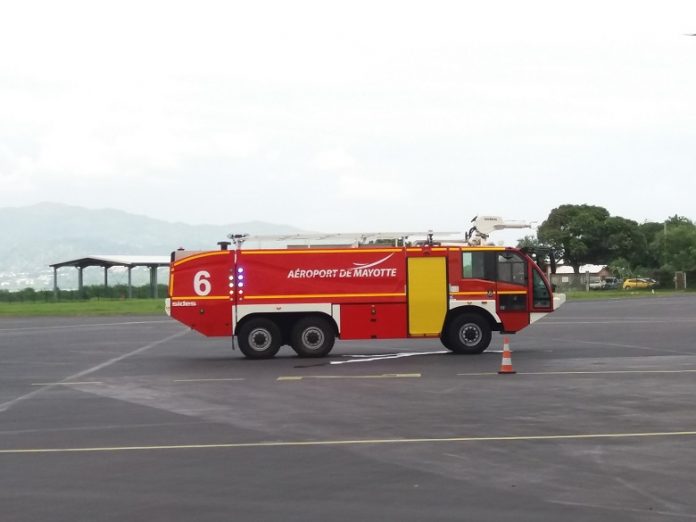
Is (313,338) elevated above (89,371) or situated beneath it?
elevated above

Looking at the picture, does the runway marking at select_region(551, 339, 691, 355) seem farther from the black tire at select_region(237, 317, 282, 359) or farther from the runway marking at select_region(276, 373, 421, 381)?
the black tire at select_region(237, 317, 282, 359)

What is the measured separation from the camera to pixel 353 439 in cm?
1202

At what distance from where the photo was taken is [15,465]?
10844 millimetres

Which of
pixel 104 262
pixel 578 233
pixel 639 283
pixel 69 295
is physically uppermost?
pixel 578 233

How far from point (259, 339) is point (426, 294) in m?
3.77

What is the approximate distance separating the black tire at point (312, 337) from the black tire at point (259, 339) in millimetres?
399

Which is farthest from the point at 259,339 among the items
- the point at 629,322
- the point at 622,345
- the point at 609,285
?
the point at 609,285

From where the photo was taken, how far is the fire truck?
974 inches

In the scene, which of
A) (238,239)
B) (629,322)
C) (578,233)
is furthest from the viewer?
(578,233)

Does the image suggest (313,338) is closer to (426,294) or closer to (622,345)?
(426,294)

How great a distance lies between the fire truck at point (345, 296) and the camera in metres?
24.8

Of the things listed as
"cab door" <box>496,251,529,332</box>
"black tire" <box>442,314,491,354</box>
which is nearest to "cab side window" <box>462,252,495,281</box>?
"cab door" <box>496,251,529,332</box>

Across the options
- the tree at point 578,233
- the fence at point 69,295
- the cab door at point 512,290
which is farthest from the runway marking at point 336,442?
the tree at point 578,233

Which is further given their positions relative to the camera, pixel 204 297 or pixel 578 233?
pixel 578 233
